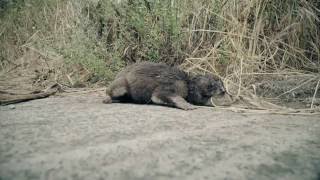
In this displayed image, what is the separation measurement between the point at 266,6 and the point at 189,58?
1052mm

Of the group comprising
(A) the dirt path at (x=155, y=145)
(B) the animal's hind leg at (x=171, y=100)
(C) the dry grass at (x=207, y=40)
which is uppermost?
(C) the dry grass at (x=207, y=40)

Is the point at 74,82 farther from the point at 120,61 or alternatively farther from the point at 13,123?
the point at 13,123

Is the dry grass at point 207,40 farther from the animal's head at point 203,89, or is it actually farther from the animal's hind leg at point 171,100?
the animal's hind leg at point 171,100

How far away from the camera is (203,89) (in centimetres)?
349

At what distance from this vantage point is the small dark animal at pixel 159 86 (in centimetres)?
350

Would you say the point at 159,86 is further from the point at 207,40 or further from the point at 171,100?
the point at 207,40

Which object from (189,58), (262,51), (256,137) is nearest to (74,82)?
(189,58)

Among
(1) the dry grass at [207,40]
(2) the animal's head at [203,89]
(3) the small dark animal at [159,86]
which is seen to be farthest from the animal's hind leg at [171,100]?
(1) the dry grass at [207,40]

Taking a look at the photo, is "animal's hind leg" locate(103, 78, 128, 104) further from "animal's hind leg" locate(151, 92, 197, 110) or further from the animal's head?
the animal's head

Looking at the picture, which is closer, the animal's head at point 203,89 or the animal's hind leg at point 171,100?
the animal's hind leg at point 171,100

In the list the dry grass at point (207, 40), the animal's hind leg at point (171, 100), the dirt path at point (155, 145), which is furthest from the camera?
the dry grass at point (207, 40)

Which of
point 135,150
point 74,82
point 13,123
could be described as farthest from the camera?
point 74,82

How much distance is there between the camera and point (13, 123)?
244 centimetres

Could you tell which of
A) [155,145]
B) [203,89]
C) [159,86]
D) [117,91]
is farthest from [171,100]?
[155,145]
